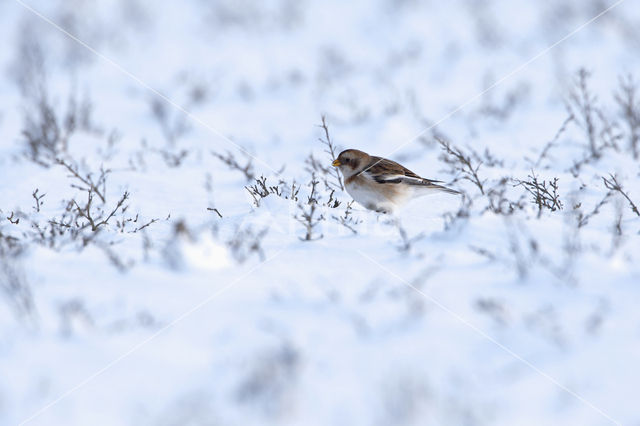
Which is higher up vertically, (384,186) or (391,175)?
(391,175)

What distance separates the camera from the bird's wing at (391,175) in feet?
15.1

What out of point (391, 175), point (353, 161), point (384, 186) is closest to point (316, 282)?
point (384, 186)

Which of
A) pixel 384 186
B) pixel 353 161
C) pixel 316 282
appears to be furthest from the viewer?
pixel 353 161

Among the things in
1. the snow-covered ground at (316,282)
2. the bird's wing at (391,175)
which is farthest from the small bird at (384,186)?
the snow-covered ground at (316,282)

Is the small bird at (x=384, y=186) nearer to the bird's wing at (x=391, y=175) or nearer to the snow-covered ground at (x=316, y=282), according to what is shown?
the bird's wing at (x=391, y=175)

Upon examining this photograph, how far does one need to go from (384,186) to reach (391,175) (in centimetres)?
13

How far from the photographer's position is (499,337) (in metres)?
2.41

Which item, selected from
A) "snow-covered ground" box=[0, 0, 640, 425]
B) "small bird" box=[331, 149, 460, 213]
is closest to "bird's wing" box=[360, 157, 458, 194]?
"small bird" box=[331, 149, 460, 213]

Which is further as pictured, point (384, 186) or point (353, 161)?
point (353, 161)

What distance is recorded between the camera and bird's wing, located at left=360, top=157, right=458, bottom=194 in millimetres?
4590

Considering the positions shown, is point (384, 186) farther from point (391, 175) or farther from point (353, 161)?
point (353, 161)

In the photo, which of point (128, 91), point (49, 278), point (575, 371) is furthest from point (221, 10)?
point (575, 371)

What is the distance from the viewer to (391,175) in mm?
4609

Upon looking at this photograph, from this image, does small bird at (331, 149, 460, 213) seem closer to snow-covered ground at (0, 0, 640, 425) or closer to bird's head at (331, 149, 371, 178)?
bird's head at (331, 149, 371, 178)
